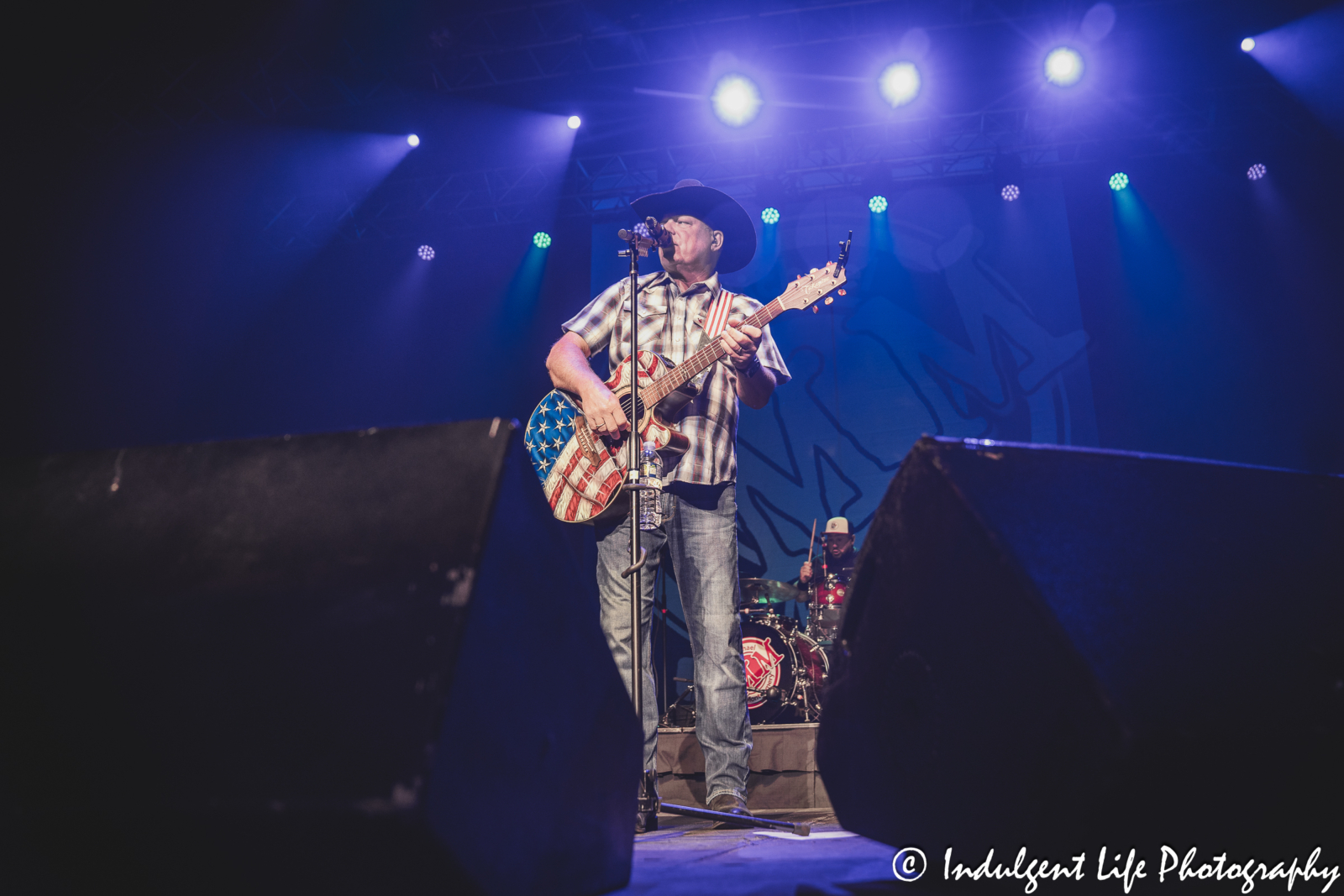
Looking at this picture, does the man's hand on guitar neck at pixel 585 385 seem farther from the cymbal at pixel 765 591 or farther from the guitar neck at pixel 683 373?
the cymbal at pixel 765 591

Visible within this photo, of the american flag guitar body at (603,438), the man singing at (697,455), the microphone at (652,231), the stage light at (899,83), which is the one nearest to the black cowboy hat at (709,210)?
the man singing at (697,455)

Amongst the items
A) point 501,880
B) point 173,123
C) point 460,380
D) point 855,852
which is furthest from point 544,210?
point 501,880

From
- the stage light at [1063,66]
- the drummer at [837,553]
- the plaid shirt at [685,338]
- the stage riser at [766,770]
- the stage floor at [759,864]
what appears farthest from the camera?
the stage light at [1063,66]

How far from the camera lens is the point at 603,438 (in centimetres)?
314

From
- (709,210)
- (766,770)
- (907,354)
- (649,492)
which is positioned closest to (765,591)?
(766,770)

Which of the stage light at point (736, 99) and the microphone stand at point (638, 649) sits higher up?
the stage light at point (736, 99)

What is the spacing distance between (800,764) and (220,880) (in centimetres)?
339

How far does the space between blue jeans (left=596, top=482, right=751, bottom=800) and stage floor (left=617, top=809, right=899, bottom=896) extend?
0.46 meters

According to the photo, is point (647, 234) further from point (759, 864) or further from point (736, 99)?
point (736, 99)

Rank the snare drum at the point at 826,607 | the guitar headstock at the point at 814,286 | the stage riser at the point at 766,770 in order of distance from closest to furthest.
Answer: the guitar headstock at the point at 814,286
the stage riser at the point at 766,770
the snare drum at the point at 826,607

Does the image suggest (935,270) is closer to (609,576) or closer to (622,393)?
(622,393)

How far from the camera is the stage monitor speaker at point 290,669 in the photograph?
0.79 metres

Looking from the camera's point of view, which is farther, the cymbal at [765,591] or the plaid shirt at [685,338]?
the cymbal at [765,591]

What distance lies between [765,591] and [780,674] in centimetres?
62
